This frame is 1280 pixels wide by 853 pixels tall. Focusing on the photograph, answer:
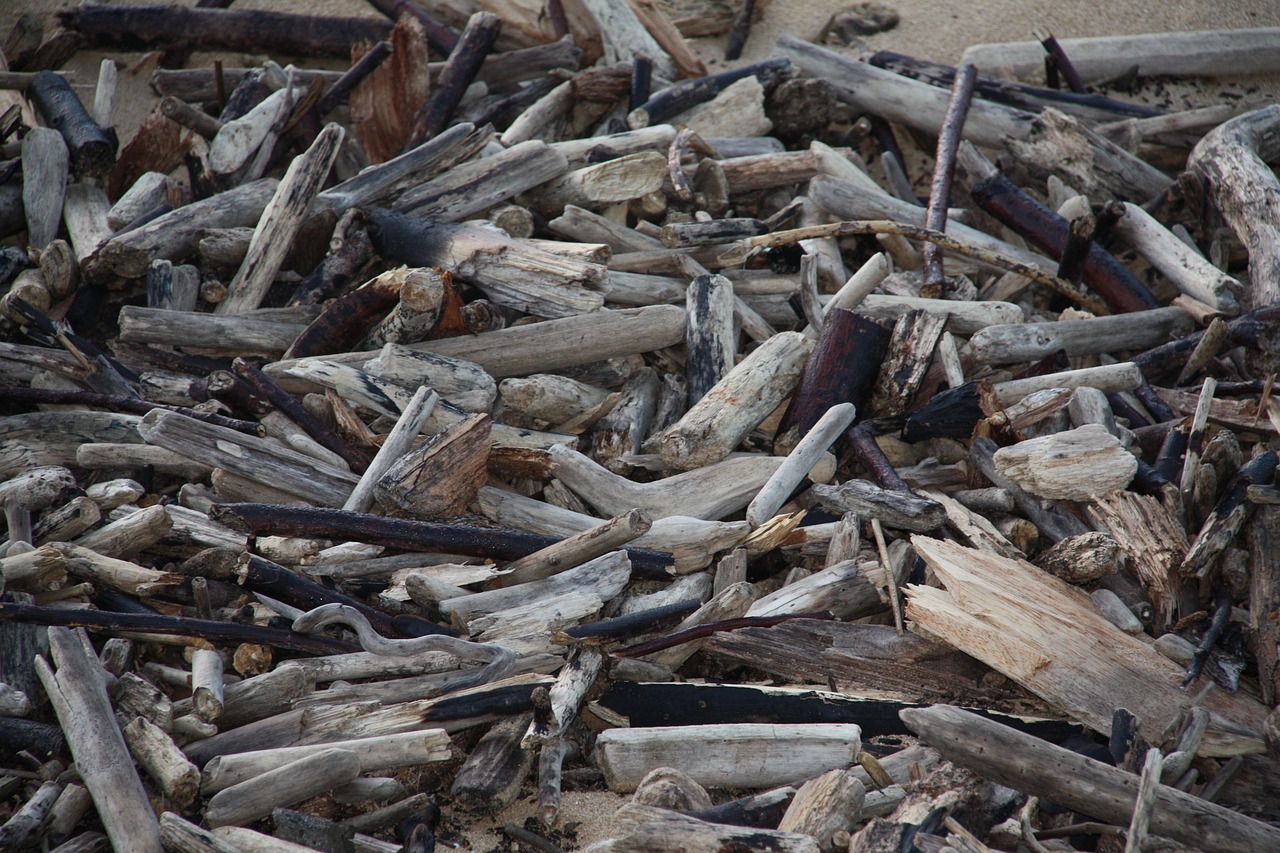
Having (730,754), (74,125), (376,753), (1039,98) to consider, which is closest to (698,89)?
(1039,98)

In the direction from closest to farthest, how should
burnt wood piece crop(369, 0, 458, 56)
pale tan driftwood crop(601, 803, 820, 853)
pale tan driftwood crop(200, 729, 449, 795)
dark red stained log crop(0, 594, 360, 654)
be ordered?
pale tan driftwood crop(601, 803, 820, 853) < pale tan driftwood crop(200, 729, 449, 795) < dark red stained log crop(0, 594, 360, 654) < burnt wood piece crop(369, 0, 458, 56)

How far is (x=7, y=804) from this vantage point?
9.23 ft

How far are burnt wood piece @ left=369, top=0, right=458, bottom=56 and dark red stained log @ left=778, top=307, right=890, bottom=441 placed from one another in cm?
444

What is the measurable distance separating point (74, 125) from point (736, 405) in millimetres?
4834

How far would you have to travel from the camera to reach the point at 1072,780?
8.66ft

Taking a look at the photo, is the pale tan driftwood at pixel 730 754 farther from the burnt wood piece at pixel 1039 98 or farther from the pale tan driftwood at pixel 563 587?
the burnt wood piece at pixel 1039 98

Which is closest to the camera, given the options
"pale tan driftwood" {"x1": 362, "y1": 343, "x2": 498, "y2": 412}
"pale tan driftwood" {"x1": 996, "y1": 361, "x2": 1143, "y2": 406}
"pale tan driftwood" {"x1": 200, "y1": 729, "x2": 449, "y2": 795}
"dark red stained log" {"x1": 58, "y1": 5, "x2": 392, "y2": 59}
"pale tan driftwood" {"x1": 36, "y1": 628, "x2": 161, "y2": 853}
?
"pale tan driftwood" {"x1": 36, "y1": 628, "x2": 161, "y2": 853}

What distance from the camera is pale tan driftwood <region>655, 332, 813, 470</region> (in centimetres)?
403

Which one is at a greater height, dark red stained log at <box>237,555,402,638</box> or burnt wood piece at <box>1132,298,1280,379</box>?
burnt wood piece at <box>1132,298,1280,379</box>

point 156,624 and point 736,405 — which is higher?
point 736,405

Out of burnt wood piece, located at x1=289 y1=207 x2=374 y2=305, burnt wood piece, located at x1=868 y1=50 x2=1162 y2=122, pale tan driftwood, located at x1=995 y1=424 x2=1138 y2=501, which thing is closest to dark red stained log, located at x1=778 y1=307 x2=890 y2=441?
pale tan driftwood, located at x1=995 y1=424 x2=1138 y2=501

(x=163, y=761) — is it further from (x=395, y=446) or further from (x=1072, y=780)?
(x=1072, y=780)

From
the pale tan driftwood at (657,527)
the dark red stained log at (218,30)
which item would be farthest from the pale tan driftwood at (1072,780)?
the dark red stained log at (218,30)

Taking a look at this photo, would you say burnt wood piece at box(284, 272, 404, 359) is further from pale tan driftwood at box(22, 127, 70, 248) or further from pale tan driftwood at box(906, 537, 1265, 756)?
pale tan driftwood at box(906, 537, 1265, 756)
